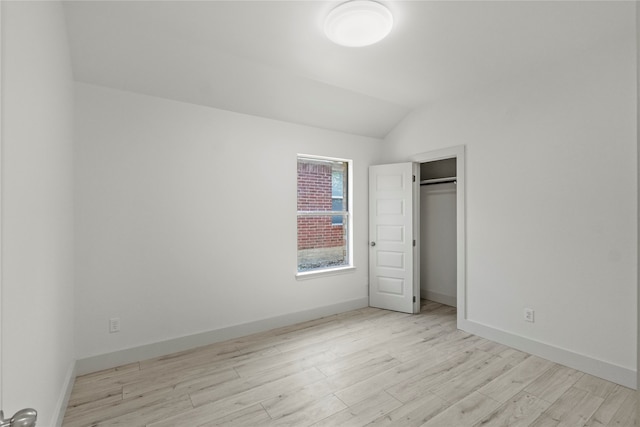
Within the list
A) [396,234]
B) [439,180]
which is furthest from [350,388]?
[439,180]

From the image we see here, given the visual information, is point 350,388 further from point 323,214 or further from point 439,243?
point 439,243

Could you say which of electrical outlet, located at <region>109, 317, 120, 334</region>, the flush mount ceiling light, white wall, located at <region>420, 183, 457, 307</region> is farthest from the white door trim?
electrical outlet, located at <region>109, 317, 120, 334</region>

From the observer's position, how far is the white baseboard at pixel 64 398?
1.91m

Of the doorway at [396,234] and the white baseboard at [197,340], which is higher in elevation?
the doorway at [396,234]

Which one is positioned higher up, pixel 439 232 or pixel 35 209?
pixel 35 209

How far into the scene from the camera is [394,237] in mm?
4254

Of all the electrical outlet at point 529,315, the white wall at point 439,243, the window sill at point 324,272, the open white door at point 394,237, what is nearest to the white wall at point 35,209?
the window sill at point 324,272

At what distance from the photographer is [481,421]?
200 cm

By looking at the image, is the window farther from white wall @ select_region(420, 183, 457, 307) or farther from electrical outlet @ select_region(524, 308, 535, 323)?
electrical outlet @ select_region(524, 308, 535, 323)

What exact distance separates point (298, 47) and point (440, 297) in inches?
159

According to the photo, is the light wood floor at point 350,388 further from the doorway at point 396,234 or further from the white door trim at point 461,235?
the doorway at point 396,234

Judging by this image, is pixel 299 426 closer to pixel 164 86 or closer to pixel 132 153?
pixel 132 153

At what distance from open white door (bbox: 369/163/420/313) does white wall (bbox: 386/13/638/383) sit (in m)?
0.75

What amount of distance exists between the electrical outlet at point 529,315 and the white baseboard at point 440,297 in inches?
58.1
